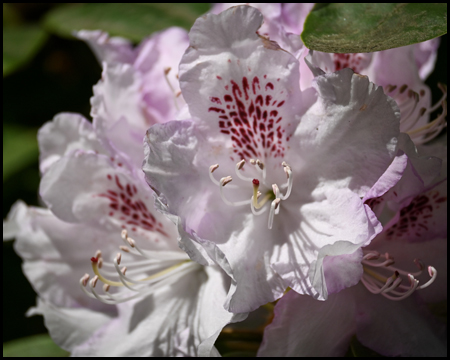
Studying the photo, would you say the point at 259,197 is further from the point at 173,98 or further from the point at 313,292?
the point at 173,98

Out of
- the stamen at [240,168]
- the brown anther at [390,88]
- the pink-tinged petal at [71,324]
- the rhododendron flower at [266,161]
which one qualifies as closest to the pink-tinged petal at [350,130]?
the rhododendron flower at [266,161]

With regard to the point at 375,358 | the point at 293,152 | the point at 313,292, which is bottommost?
the point at 375,358

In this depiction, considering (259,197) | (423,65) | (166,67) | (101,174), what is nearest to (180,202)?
(259,197)

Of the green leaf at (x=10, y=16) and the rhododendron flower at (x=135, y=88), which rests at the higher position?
the rhododendron flower at (x=135, y=88)

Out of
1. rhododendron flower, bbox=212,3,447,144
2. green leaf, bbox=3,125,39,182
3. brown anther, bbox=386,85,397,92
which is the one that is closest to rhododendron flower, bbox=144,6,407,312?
rhododendron flower, bbox=212,3,447,144

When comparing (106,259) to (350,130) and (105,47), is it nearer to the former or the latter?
(105,47)

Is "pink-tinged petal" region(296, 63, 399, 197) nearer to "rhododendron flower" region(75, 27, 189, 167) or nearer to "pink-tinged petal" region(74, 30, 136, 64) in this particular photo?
"rhododendron flower" region(75, 27, 189, 167)

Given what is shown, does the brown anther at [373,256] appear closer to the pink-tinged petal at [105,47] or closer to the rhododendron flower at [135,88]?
the rhododendron flower at [135,88]
